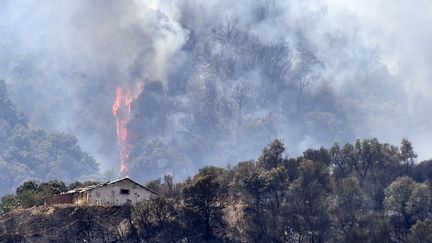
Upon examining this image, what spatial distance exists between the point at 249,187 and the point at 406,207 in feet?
89.2

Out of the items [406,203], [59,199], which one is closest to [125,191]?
[59,199]

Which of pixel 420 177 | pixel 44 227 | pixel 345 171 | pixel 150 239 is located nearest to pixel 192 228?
pixel 150 239

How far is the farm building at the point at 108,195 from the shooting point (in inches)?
5576

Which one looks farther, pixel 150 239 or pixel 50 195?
pixel 50 195

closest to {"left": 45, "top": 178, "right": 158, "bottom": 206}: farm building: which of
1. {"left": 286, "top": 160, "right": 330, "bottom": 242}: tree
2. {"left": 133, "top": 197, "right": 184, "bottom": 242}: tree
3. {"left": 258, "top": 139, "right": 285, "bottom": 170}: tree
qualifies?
{"left": 133, "top": 197, "right": 184, "bottom": 242}: tree

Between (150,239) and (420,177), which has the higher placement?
(420,177)

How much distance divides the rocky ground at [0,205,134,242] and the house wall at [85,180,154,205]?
12.1ft

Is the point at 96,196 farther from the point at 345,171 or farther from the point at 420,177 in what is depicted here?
the point at 420,177

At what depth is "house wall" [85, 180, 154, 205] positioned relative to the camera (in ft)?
464

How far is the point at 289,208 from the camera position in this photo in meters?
136

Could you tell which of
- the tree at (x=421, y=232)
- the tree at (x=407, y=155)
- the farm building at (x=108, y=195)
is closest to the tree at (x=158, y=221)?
the farm building at (x=108, y=195)

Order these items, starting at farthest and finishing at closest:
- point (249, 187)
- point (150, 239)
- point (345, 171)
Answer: point (345, 171), point (249, 187), point (150, 239)

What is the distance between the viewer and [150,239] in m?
132

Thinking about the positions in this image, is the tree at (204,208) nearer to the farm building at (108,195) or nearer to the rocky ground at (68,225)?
the farm building at (108,195)
